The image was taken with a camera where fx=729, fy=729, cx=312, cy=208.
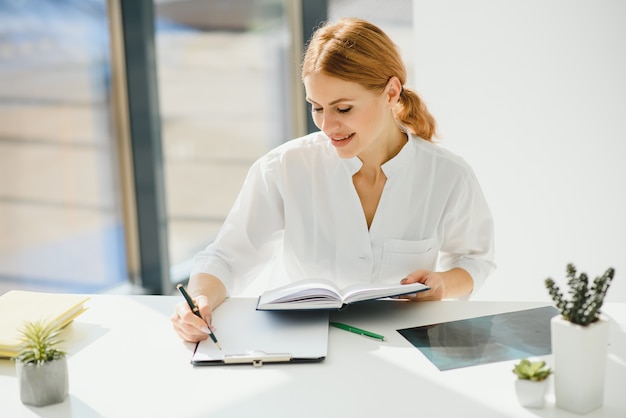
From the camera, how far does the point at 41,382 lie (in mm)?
1217

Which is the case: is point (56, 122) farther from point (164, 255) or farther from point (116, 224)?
point (164, 255)

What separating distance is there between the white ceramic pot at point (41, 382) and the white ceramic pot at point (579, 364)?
0.82 metres

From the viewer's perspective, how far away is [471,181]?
→ 2035mm

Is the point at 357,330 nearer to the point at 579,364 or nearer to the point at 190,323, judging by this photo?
the point at 190,323

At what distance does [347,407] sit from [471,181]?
1015mm

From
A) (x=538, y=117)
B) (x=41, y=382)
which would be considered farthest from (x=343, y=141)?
(x=538, y=117)

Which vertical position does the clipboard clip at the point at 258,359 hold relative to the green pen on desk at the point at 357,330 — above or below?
above

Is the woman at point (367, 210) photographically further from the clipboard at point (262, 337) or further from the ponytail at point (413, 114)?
the clipboard at point (262, 337)

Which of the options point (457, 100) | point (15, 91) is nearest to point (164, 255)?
point (15, 91)

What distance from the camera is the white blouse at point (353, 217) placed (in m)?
2.00

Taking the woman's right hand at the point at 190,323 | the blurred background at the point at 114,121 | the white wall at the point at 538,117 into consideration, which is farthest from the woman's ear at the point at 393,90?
the blurred background at the point at 114,121

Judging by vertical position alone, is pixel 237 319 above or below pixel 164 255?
above

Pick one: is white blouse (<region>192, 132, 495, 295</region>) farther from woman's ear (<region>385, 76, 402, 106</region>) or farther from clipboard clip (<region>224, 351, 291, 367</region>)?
clipboard clip (<region>224, 351, 291, 367</region>)

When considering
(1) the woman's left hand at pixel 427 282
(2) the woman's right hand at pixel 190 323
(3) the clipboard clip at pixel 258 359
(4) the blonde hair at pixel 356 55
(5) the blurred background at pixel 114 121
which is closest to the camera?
(3) the clipboard clip at pixel 258 359
